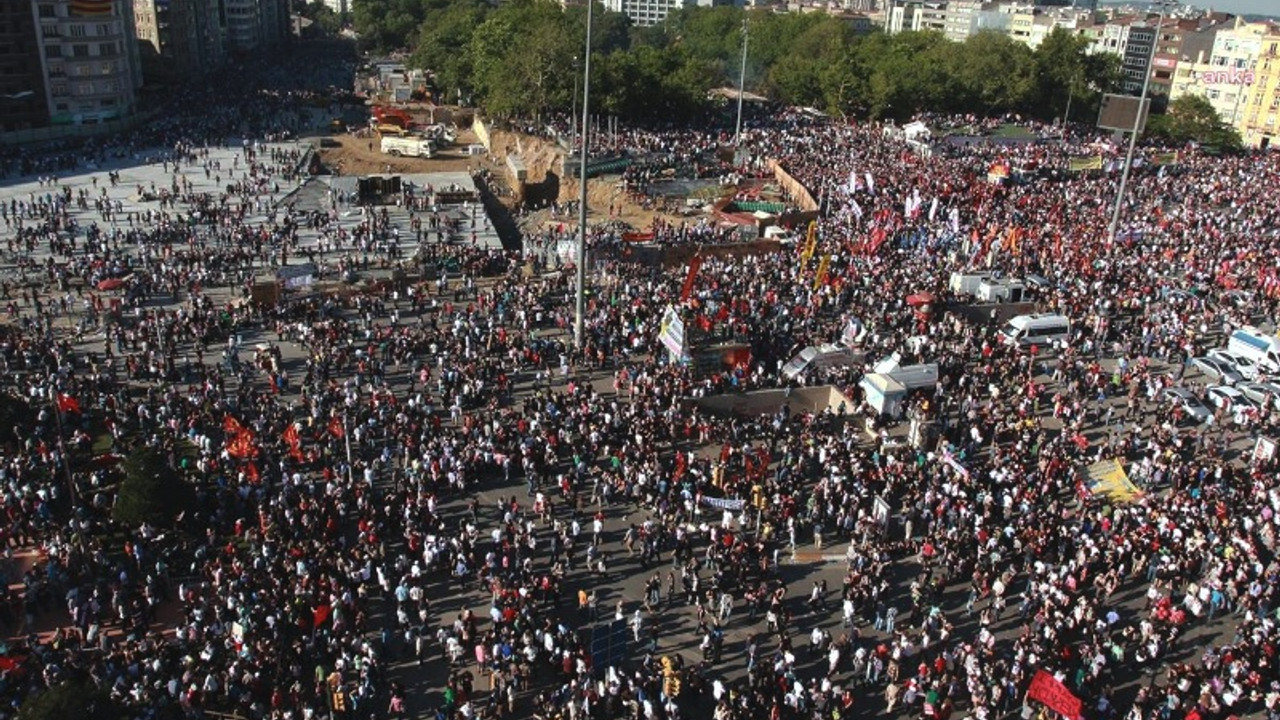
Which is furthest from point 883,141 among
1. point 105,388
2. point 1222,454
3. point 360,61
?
point 360,61

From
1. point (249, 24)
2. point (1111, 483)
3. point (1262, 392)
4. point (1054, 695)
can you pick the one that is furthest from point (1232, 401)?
point (249, 24)

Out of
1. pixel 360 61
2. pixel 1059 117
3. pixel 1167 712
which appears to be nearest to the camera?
pixel 1167 712

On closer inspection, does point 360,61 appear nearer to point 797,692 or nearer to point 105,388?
point 105,388

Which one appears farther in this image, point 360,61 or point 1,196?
point 360,61

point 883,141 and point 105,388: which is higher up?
point 883,141

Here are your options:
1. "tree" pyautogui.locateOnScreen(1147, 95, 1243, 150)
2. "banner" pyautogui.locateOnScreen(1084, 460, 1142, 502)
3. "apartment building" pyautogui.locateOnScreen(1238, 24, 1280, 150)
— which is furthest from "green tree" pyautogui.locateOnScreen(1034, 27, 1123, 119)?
"banner" pyautogui.locateOnScreen(1084, 460, 1142, 502)

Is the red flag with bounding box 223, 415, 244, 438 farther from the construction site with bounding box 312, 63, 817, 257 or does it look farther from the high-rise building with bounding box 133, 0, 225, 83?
the high-rise building with bounding box 133, 0, 225, 83

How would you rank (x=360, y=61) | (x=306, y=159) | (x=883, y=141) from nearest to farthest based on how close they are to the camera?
1. (x=306, y=159)
2. (x=883, y=141)
3. (x=360, y=61)
